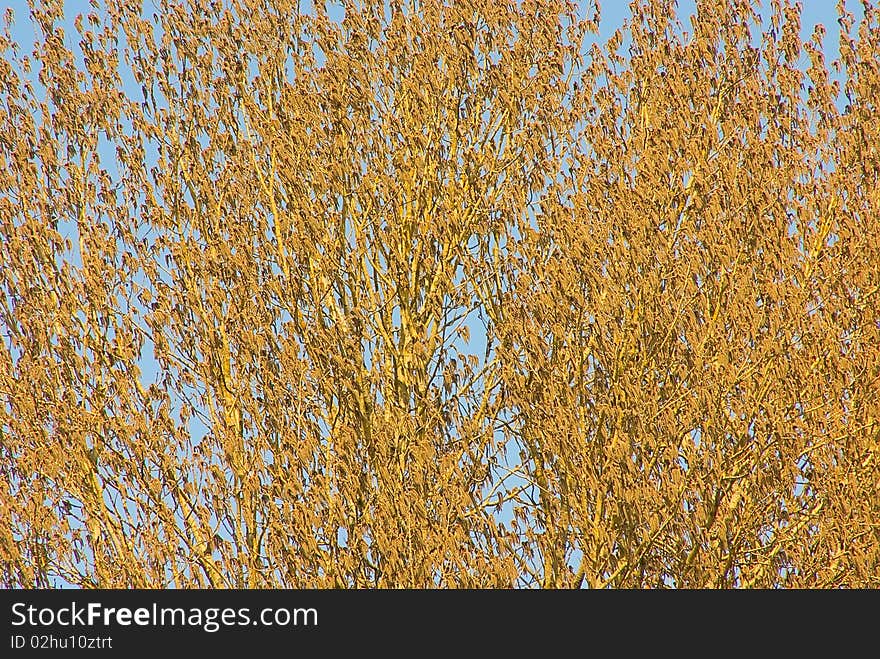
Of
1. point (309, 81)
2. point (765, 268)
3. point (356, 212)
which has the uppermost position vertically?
point (309, 81)

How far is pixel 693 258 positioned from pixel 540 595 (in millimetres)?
2323

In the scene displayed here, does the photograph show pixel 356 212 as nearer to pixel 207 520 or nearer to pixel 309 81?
pixel 309 81

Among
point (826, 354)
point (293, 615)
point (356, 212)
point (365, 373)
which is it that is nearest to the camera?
point (293, 615)

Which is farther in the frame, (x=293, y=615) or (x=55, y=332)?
(x=55, y=332)

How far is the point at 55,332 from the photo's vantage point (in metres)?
8.36

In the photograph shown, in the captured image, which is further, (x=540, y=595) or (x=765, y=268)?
(x=765, y=268)

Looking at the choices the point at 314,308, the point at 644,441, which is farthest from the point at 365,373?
the point at 644,441

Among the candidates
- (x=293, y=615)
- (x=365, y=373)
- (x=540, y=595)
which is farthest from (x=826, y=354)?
(x=293, y=615)

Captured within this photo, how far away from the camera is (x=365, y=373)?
8.27m

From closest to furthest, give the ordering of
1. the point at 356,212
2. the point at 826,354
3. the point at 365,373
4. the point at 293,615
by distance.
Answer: the point at 293,615 < the point at 826,354 < the point at 365,373 < the point at 356,212

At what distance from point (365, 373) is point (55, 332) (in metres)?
2.07

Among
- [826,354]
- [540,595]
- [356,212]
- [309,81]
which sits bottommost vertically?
[540,595]

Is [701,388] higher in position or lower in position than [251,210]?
lower

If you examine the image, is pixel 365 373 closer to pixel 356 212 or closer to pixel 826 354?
pixel 356 212
